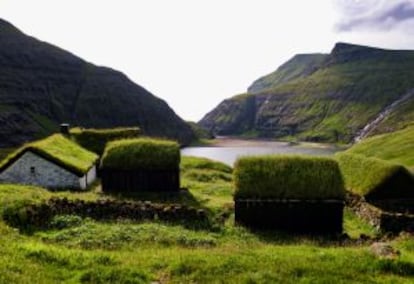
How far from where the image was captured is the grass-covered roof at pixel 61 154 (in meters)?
45.3

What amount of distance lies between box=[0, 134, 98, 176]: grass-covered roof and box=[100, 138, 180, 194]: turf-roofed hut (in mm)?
2918

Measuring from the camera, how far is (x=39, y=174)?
45406 millimetres

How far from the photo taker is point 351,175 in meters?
45.5

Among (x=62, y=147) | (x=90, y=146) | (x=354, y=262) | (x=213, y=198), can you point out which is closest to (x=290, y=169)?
(x=213, y=198)

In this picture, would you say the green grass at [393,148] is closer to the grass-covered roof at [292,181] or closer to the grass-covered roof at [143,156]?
the grass-covered roof at [143,156]

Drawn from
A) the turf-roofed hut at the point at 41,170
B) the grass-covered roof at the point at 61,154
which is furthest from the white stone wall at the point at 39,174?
the grass-covered roof at the point at 61,154

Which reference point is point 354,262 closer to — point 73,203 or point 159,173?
point 73,203

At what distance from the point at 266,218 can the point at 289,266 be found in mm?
15777

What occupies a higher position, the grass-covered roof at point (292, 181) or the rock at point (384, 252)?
the grass-covered roof at point (292, 181)

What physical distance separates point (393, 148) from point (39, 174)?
7551 centimetres

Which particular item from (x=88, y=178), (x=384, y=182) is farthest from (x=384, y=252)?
(x=88, y=178)

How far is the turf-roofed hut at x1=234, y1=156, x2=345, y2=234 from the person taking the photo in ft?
110

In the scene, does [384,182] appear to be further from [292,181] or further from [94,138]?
[94,138]

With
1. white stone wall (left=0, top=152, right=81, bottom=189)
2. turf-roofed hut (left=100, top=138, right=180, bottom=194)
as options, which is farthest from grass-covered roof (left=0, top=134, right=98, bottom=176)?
turf-roofed hut (left=100, top=138, right=180, bottom=194)
